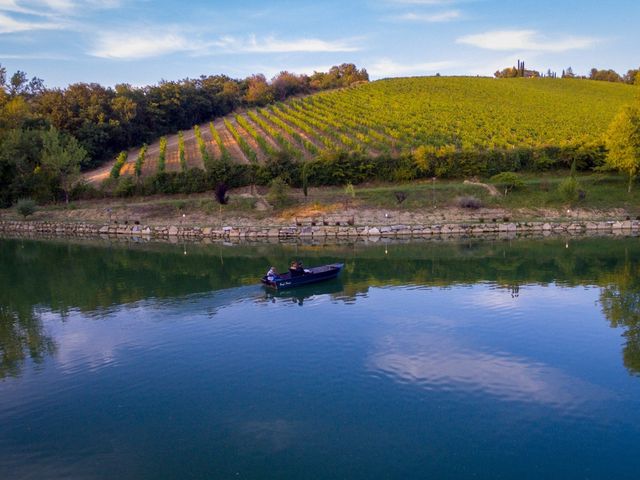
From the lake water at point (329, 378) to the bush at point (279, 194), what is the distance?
63.8 ft

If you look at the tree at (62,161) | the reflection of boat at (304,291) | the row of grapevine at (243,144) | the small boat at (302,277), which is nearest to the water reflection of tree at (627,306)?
the reflection of boat at (304,291)

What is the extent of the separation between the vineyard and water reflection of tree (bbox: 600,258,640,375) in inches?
1042

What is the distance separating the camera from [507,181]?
153 feet

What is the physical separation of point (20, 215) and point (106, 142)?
85.4 ft

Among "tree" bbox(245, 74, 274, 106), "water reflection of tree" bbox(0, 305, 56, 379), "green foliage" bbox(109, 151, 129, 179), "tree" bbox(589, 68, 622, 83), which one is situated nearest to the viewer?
"water reflection of tree" bbox(0, 305, 56, 379)

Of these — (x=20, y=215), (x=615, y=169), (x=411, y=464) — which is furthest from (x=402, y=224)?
(x=20, y=215)

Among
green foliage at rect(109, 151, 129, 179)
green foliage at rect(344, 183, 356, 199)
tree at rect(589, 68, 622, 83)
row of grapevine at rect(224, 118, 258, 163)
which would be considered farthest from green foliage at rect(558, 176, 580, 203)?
tree at rect(589, 68, 622, 83)

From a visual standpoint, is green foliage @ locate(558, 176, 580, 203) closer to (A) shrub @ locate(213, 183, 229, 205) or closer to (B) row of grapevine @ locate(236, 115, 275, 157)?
(B) row of grapevine @ locate(236, 115, 275, 157)

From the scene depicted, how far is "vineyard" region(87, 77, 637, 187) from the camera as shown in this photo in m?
58.9

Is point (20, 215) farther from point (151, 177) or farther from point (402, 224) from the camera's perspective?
point (402, 224)

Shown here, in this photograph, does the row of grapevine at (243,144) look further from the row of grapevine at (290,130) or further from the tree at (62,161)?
the tree at (62,161)

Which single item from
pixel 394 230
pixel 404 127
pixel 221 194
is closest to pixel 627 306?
pixel 394 230

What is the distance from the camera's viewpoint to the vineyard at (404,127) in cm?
5888

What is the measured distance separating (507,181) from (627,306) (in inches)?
1037
